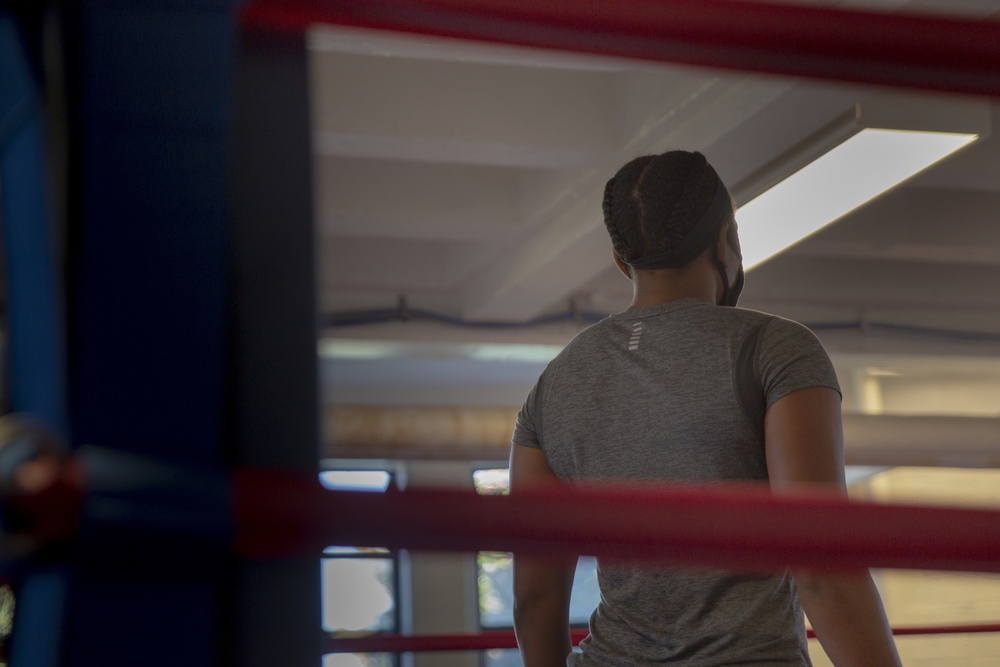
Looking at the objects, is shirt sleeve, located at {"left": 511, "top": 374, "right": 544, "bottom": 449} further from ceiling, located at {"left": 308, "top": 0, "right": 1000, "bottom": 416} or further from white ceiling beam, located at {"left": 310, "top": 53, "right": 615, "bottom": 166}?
white ceiling beam, located at {"left": 310, "top": 53, "right": 615, "bottom": 166}

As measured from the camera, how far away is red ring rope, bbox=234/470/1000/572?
0.48 m

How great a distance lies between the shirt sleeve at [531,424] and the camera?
1.22 meters

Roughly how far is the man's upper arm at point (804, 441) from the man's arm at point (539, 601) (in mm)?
278

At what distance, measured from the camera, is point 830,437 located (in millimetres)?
1012

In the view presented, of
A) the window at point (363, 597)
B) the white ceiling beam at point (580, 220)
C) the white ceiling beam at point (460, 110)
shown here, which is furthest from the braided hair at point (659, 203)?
the window at point (363, 597)

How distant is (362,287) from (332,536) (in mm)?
4519

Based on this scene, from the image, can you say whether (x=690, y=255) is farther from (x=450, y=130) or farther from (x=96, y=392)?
(x=450, y=130)

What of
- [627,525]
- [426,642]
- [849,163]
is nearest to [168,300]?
[627,525]

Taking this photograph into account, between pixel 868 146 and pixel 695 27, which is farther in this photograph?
pixel 868 146

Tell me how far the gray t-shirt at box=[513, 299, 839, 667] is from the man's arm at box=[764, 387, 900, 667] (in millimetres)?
19

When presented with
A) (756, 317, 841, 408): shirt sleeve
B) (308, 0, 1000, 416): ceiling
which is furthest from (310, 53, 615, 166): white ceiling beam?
(756, 317, 841, 408): shirt sleeve

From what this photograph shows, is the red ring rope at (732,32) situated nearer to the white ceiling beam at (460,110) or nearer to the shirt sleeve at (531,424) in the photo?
the shirt sleeve at (531,424)

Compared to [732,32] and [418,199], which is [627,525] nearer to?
[732,32]

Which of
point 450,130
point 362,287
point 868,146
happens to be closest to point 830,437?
point 868,146
